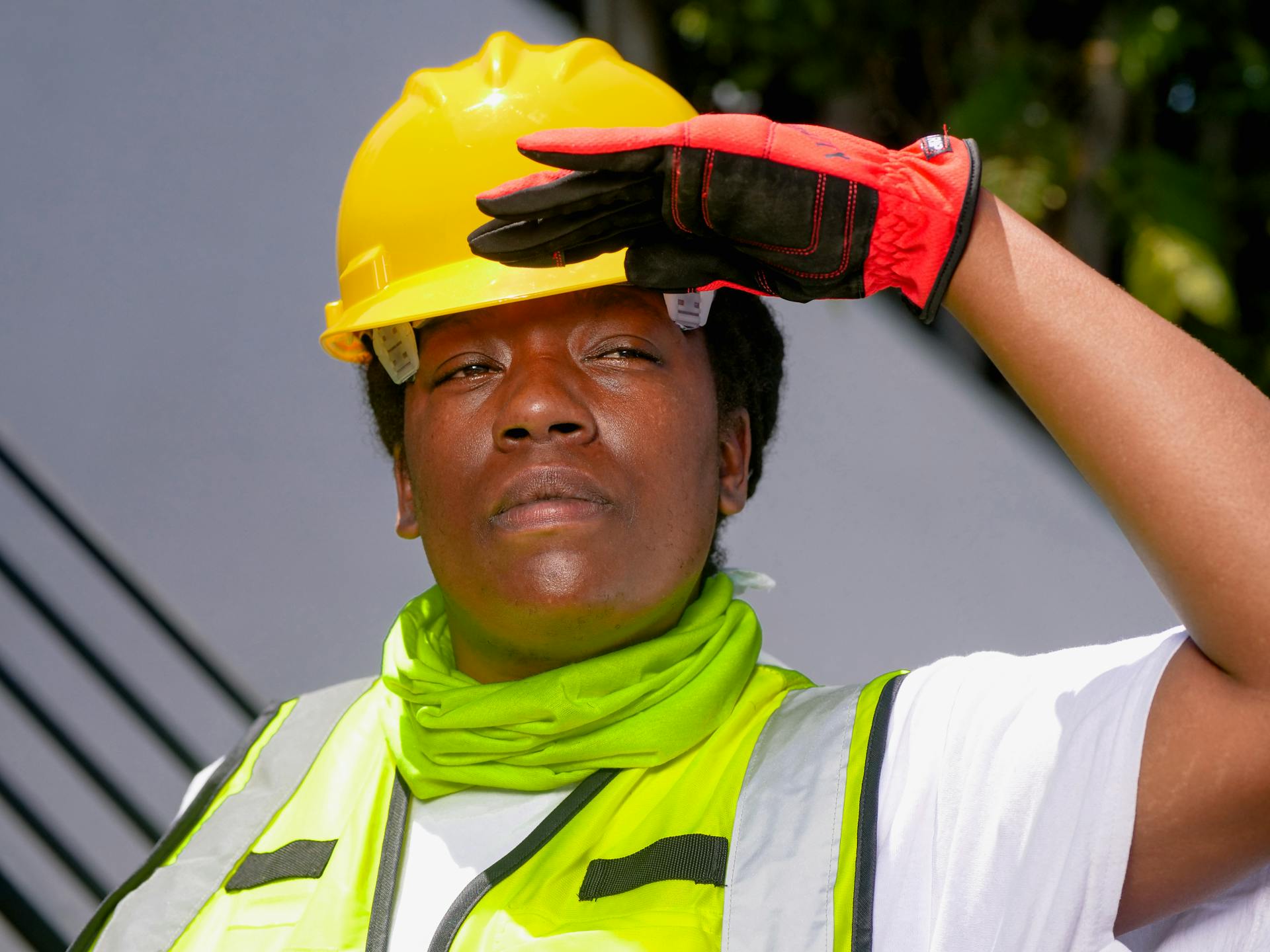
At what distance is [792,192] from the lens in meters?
1.43

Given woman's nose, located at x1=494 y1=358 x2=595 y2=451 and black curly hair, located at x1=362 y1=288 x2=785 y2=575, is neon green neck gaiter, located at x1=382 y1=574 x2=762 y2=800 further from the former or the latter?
woman's nose, located at x1=494 y1=358 x2=595 y2=451

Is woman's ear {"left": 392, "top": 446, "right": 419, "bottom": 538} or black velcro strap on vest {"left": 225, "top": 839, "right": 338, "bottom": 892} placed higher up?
woman's ear {"left": 392, "top": 446, "right": 419, "bottom": 538}

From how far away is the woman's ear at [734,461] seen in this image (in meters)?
2.01

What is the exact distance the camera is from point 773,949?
57.2 inches

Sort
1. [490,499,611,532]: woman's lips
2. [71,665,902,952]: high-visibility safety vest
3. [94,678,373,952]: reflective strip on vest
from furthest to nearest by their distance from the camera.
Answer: [94,678,373,952]: reflective strip on vest
[490,499,611,532]: woman's lips
[71,665,902,952]: high-visibility safety vest

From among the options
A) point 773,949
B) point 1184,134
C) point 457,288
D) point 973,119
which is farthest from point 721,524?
point 1184,134

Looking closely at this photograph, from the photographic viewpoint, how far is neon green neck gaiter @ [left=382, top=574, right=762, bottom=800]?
1735 mm

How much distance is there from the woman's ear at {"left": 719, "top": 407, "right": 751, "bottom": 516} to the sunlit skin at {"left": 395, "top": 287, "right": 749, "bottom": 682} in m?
0.07

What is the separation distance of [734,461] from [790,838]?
0.68m

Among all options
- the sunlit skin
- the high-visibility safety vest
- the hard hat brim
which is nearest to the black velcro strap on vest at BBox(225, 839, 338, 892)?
the high-visibility safety vest

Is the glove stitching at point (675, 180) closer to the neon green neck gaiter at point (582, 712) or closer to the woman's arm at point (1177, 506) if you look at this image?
the woman's arm at point (1177, 506)

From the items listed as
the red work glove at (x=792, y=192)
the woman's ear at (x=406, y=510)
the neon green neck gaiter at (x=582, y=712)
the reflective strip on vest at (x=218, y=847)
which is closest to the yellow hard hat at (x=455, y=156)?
the woman's ear at (x=406, y=510)

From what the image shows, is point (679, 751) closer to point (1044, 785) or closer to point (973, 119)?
point (1044, 785)

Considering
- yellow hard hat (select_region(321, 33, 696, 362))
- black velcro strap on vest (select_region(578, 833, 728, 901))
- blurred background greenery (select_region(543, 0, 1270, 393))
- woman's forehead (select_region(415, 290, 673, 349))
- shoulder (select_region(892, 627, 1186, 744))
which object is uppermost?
yellow hard hat (select_region(321, 33, 696, 362))
